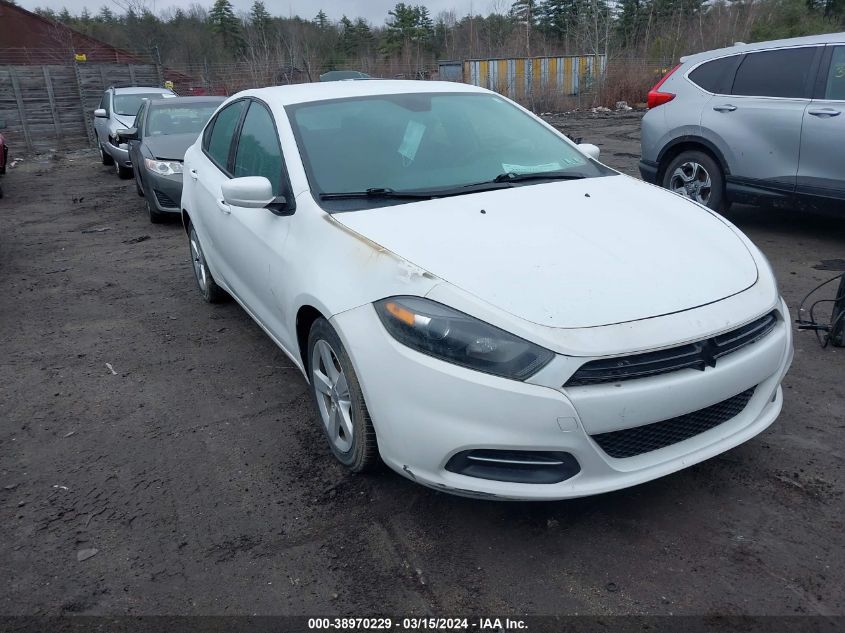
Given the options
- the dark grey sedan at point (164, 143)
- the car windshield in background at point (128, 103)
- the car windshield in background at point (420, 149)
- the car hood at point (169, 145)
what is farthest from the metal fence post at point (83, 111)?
the car windshield in background at point (420, 149)

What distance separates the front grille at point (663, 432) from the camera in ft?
7.80

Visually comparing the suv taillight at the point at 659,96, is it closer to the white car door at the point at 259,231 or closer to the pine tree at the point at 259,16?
the white car door at the point at 259,231

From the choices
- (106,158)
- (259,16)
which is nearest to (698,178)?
(106,158)

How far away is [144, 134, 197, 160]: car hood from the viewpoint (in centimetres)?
844

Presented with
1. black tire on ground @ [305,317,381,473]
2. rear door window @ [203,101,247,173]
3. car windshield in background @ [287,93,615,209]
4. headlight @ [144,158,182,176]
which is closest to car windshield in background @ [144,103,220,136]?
headlight @ [144,158,182,176]

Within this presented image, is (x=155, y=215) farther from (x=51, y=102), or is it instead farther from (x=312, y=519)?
(x=51, y=102)

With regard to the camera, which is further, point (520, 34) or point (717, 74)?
point (520, 34)

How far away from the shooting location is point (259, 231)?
3607 millimetres

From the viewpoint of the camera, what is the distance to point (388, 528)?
2723mm

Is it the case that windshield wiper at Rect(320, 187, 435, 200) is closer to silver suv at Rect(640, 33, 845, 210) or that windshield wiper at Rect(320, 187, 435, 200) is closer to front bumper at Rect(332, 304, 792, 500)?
front bumper at Rect(332, 304, 792, 500)

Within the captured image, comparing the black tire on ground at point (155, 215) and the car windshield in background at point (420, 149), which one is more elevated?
the car windshield in background at point (420, 149)

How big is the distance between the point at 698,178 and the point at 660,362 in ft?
16.3

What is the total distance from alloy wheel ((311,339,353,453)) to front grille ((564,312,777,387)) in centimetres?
100

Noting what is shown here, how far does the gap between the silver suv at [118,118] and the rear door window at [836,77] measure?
10875 mm
